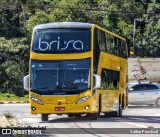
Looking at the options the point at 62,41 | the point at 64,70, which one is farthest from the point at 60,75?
the point at 62,41

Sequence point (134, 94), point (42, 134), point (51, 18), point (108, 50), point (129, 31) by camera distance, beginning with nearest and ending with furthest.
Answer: point (42, 134), point (108, 50), point (134, 94), point (51, 18), point (129, 31)

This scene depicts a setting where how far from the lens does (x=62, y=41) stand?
79.8 ft

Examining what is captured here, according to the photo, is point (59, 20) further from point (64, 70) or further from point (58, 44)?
point (64, 70)

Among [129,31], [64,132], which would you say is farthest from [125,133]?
[129,31]

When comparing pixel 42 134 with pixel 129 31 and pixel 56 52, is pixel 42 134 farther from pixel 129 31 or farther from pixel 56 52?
pixel 129 31

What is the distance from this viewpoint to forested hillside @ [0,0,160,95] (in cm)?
5934

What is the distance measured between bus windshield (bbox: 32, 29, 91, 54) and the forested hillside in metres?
30.4

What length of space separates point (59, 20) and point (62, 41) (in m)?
41.0

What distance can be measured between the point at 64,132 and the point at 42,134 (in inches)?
45.3

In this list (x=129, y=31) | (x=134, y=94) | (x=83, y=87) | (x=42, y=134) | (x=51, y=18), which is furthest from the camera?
(x=129, y=31)

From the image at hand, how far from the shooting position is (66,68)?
2408 cm

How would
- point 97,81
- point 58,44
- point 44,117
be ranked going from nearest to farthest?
1. point 97,81
2. point 58,44
3. point 44,117

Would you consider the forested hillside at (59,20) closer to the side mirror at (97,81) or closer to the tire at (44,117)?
the tire at (44,117)

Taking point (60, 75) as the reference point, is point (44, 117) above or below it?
below
